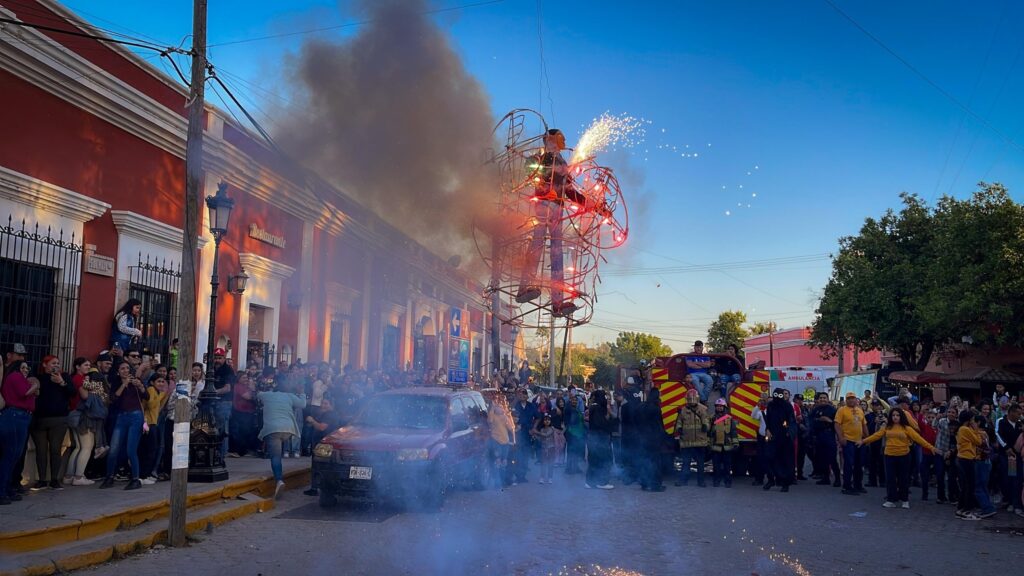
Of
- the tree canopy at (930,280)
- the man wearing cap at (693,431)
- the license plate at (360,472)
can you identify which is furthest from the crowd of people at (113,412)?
the tree canopy at (930,280)

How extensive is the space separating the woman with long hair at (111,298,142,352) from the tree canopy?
2272 centimetres

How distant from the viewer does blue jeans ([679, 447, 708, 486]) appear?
13.8 meters

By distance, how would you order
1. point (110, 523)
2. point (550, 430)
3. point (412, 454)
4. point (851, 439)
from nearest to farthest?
point (110, 523)
point (412, 454)
point (851, 439)
point (550, 430)

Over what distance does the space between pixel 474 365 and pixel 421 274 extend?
1269cm

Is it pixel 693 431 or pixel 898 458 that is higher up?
pixel 693 431

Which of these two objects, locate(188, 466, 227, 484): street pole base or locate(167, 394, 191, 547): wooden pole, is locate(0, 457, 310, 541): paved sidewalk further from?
locate(167, 394, 191, 547): wooden pole

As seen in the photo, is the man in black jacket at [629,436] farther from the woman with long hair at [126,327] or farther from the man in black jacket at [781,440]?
the woman with long hair at [126,327]

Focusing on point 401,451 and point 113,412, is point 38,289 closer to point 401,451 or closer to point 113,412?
point 113,412

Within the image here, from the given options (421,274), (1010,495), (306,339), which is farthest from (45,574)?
(421,274)

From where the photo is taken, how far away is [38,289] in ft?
36.9

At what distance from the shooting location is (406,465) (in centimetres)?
957

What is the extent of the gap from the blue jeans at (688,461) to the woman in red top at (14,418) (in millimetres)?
10089

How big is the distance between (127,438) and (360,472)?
9.50ft

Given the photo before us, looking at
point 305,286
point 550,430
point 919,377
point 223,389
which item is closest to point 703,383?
point 550,430
